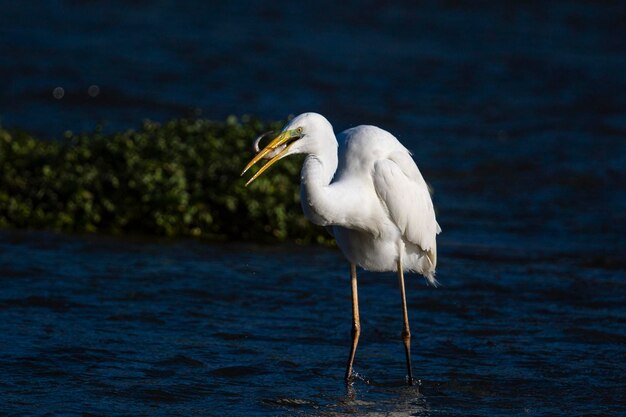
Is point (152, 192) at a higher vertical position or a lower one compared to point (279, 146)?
lower

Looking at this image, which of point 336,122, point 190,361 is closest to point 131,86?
point 336,122

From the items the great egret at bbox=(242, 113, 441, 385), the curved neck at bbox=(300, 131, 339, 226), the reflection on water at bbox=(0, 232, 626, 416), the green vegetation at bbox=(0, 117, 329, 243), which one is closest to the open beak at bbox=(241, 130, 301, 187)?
the great egret at bbox=(242, 113, 441, 385)

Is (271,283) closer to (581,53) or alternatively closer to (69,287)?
(69,287)

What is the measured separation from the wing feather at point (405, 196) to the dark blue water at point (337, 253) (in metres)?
0.79

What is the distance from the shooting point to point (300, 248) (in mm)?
8906

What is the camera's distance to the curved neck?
5309 millimetres

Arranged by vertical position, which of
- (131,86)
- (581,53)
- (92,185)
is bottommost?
(92,185)

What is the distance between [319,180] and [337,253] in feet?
11.7

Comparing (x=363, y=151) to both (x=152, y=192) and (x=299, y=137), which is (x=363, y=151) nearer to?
(x=299, y=137)

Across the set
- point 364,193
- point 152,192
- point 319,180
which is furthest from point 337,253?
point 319,180

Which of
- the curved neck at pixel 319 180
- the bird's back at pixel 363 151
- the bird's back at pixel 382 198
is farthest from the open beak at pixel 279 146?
the bird's back at pixel 363 151

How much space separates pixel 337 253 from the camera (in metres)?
8.87

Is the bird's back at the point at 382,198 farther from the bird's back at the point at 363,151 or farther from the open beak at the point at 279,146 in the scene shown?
the open beak at the point at 279,146

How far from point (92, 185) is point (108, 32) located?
979 cm
